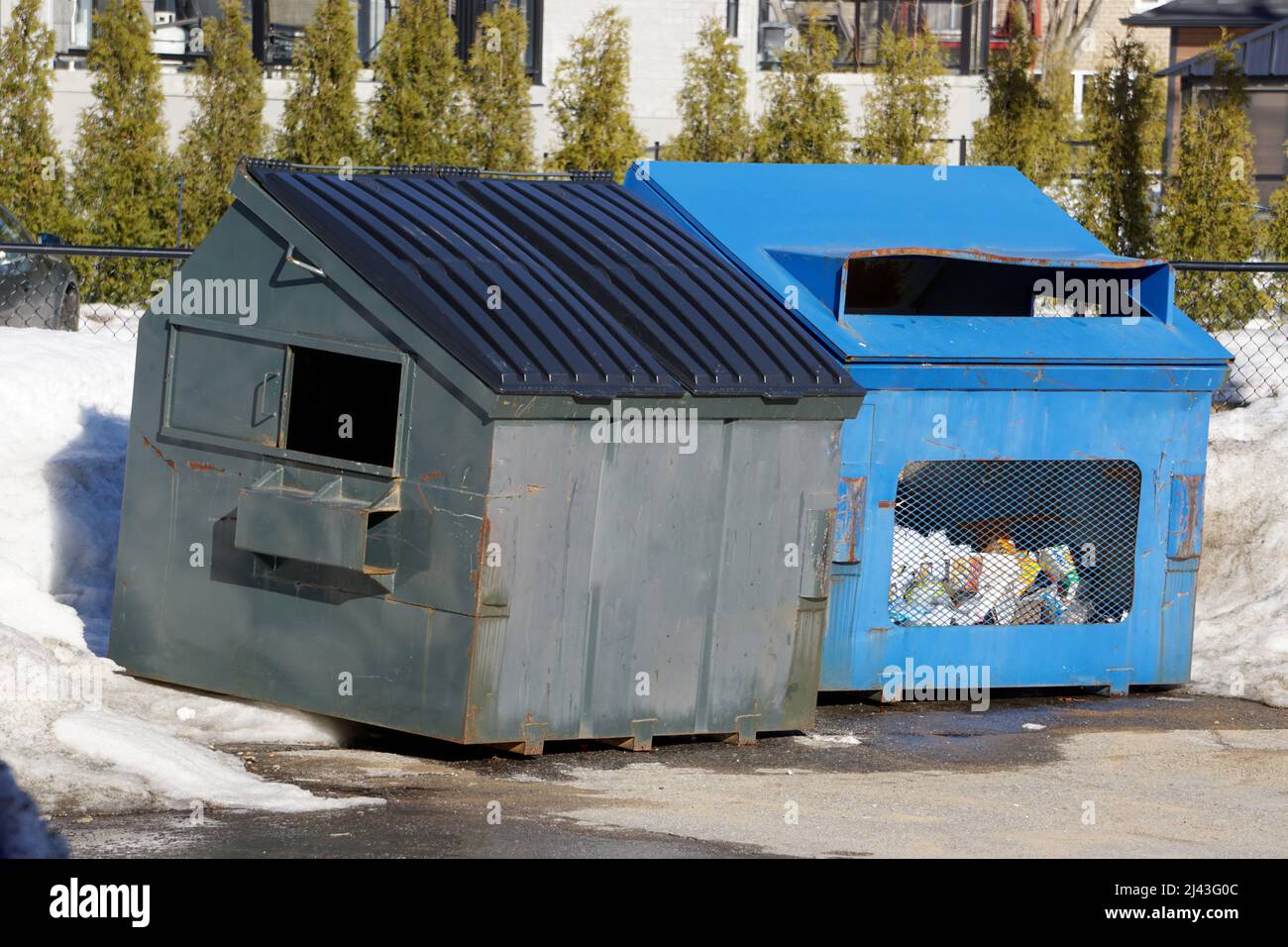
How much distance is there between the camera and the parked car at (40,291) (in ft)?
35.1

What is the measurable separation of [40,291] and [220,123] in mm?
3653

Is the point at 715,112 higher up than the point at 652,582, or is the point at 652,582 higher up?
the point at 715,112

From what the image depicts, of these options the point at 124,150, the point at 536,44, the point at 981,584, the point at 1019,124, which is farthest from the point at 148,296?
the point at 981,584

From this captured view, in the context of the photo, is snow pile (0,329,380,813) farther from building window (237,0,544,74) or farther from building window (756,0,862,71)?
building window (756,0,862,71)

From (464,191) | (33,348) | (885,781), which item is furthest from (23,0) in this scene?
(885,781)

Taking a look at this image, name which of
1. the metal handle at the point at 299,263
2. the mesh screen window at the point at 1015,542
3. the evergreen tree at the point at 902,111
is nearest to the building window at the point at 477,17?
the evergreen tree at the point at 902,111

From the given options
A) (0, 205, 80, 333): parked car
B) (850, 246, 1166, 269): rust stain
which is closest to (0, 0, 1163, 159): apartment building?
(0, 205, 80, 333): parked car

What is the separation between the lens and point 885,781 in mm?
6105

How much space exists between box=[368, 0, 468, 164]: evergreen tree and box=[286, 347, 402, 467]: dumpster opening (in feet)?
25.9

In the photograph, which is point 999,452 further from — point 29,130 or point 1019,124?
point 29,130

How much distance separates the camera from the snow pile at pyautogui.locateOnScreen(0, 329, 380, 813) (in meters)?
5.50

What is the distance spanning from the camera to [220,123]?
14.1 metres
